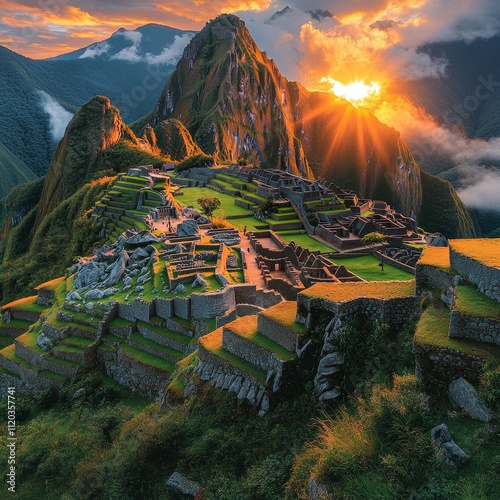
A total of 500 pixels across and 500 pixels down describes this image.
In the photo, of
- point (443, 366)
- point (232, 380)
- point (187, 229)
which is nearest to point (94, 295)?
point (187, 229)

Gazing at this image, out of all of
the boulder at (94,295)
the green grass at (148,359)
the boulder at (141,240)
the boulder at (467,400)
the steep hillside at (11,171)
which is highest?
the boulder at (467,400)

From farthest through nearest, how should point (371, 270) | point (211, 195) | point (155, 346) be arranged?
point (211, 195) < point (371, 270) < point (155, 346)

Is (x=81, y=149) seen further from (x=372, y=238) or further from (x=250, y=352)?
(x=250, y=352)

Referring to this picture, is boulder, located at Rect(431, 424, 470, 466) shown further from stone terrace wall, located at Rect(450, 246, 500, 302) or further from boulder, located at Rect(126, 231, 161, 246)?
boulder, located at Rect(126, 231, 161, 246)

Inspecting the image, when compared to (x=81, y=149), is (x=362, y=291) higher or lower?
higher

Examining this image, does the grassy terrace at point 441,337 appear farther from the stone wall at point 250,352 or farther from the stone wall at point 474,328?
the stone wall at point 250,352

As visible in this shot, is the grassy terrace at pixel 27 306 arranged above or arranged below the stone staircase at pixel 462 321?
below

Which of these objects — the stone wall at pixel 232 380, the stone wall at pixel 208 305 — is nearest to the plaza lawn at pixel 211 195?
the stone wall at pixel 208 305

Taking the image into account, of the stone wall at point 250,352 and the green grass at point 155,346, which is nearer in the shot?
the stone wall at point 250,352
